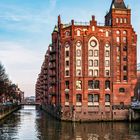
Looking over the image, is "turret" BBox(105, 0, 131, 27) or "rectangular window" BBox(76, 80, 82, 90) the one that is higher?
"turret" BBox(105, 0, 131, 27)

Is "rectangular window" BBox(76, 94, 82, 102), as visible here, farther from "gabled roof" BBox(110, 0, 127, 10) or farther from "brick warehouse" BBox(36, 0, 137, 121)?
"gabled roof" BBox(110, 0, 127, 10)

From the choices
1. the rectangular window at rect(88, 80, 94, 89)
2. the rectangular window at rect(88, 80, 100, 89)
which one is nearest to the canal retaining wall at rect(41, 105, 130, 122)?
the rectangular window at rect(88, 80, 94, 89)

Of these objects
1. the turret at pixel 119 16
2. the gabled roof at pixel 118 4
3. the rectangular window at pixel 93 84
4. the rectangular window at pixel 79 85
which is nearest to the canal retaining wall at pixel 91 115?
the rectangular window at pixel 79 85

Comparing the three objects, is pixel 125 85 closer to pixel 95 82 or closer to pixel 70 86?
pixel 95 82

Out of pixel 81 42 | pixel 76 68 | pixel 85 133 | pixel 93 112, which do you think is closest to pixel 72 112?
pixel 93 112

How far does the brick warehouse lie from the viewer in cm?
10681

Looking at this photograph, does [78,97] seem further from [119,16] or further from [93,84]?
[119,16]

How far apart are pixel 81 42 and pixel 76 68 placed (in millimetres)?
7599

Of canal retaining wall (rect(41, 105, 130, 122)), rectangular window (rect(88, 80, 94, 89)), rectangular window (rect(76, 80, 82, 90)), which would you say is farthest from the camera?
rectangular window (rect(88, 80, 94, 89))

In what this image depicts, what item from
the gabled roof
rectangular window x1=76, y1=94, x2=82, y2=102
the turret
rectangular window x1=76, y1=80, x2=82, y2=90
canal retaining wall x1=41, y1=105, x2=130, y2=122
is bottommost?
canal retaining wall x1=41, y1=105, x2=130, y2=122

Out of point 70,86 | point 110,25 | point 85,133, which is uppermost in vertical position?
point 110,25

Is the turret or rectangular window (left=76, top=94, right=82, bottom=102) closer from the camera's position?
rectangular window (left=76, top=94, right=82, bottom=102)

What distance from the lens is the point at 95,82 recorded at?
356 feet

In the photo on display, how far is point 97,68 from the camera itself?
10906 centimetres
